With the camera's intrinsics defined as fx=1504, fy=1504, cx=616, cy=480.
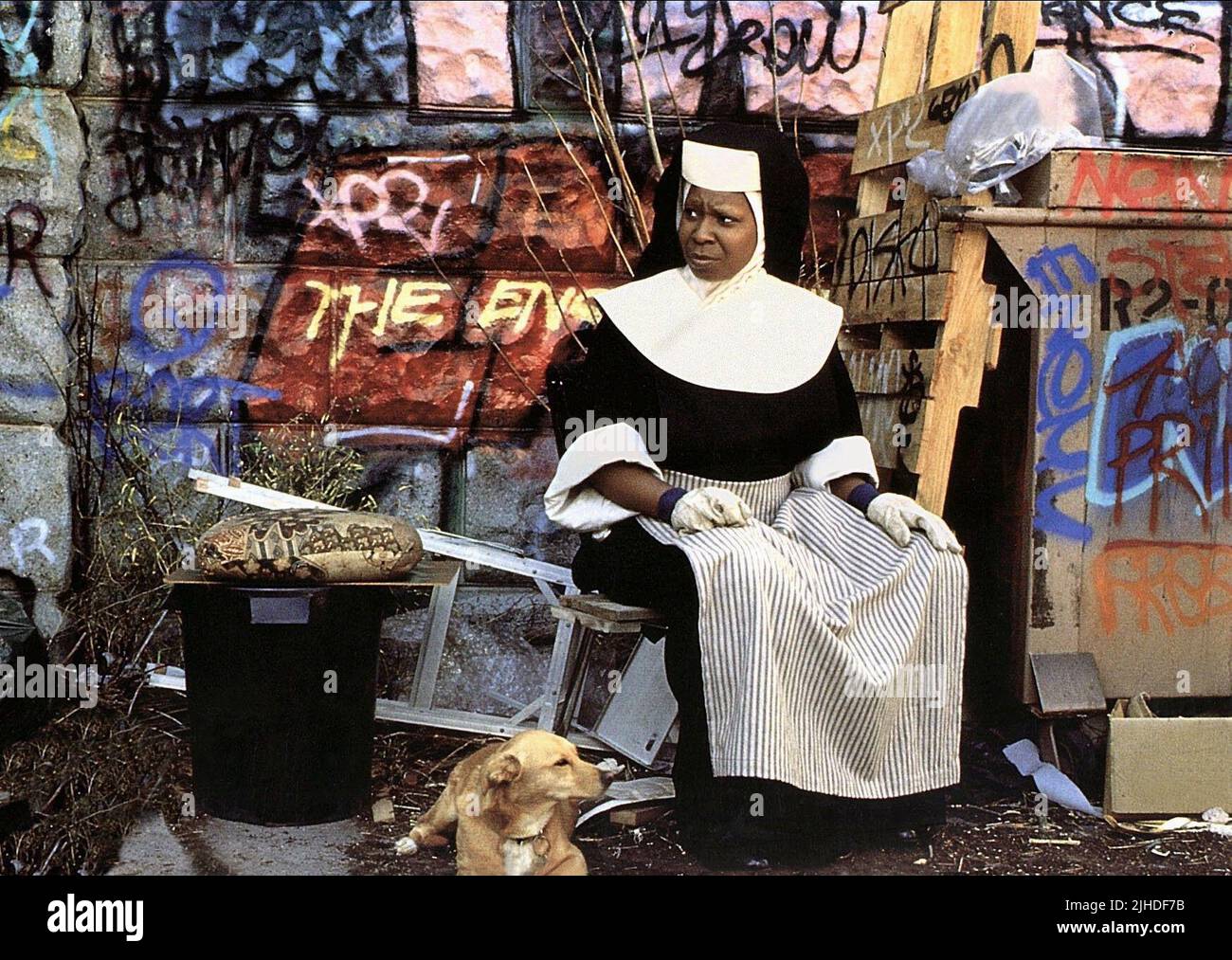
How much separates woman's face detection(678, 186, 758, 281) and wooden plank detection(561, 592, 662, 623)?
3.29 feet

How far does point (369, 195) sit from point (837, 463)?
209 cm

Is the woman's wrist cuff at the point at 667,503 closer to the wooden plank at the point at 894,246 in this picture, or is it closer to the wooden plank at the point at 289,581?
the wooden plank at the point at 289,581

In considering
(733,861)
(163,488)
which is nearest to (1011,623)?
(733,861)

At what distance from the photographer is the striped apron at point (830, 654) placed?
384 cm

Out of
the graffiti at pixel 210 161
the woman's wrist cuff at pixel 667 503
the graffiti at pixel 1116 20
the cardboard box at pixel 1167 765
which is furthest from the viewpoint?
the graffiti at pixel 1116 20

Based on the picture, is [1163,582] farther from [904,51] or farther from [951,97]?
[904,51]

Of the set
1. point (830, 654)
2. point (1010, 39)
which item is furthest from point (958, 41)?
point (830, 654)

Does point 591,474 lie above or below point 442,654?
above

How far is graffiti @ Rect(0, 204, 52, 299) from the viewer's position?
524 centimetres

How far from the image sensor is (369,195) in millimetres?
5434

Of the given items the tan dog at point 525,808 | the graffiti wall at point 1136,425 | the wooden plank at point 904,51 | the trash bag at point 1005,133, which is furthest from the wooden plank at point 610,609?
the wooden plank at point 904,51

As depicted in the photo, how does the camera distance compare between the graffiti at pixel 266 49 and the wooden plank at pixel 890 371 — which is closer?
the wooden plank at pixel 890 371

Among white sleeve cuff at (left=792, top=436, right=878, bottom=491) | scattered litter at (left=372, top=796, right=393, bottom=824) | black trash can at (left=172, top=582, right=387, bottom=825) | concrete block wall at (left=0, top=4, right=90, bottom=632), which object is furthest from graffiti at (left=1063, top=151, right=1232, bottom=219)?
concrete block wall at (left=0, top=4, right=90, bottom=632)

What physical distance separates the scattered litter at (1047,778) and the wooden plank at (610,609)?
1.44 metres
